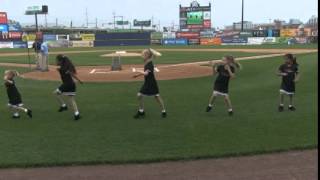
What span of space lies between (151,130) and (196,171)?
3.09 m

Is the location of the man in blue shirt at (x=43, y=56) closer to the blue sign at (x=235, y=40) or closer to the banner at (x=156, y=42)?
the banner at (x=156, y=42)

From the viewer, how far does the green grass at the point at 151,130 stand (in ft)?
27.6

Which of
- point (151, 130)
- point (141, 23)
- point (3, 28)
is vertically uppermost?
point (141, 23)

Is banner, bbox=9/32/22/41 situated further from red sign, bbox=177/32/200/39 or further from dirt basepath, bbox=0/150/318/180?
dirt basepath, bbox=0/150/318/180

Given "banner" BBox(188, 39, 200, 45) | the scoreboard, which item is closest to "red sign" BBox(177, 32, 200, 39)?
A: "banner" BBox(188, 39, 200, 45)

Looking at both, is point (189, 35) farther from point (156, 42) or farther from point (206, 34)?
point (156, 42)

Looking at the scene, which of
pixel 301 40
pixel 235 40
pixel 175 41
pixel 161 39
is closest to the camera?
pixel 301 40

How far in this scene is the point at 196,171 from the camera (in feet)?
24.3

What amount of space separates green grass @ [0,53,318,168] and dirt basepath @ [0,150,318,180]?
0.32 m

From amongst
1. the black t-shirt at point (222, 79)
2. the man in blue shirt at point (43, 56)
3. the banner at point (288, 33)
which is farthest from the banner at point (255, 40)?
the black t-shirt at point (222, 79)

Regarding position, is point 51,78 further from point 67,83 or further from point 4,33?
point 4,33

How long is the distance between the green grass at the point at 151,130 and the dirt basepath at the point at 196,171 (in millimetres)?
320

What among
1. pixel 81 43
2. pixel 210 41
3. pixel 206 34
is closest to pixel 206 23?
pixel 206 34

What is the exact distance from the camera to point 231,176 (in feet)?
23.4
